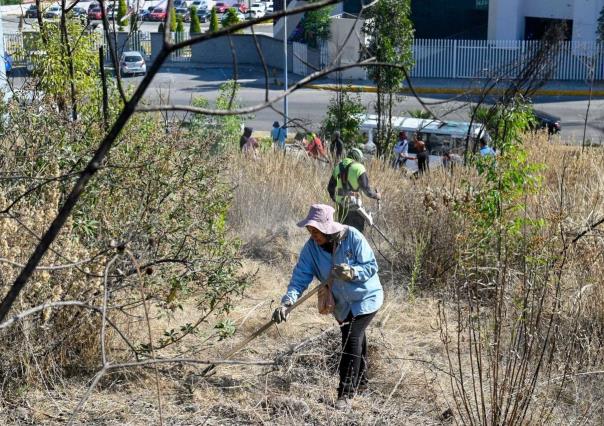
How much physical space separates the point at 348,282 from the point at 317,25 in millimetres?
26749

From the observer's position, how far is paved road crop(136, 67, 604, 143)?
2391cm

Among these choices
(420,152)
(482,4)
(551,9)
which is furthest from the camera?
(482,4)

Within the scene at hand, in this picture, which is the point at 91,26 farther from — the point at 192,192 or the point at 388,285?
the point at 388,285

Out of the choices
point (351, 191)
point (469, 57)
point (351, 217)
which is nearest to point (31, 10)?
point (351, 191)

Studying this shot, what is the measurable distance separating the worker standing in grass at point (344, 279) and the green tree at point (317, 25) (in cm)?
2608

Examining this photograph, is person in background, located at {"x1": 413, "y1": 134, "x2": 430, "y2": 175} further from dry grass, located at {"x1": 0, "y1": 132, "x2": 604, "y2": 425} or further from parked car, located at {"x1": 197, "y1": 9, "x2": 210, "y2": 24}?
parked car, located at {"x1": 197, "y1": 9, "x2": 210, "y2": 24}

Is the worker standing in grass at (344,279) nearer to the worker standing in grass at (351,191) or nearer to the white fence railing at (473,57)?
the worker standing in grass at (351,191)

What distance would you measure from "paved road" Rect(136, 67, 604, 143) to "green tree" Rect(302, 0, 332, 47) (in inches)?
77.7

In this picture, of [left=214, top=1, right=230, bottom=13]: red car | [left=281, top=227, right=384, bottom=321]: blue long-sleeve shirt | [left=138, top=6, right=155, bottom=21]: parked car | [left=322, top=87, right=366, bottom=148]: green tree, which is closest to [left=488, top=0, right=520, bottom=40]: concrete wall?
[left=322, top=87, right=366, bottom=148]: green tree

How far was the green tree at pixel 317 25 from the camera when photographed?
3125cm

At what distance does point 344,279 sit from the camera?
17.6 ft

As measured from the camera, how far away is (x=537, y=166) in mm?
7164

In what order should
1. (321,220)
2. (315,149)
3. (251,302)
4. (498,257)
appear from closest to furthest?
1. (498,257)
2. (321,220)
3. (251,302)
4. (315,149)

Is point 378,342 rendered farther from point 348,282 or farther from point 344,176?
point 344,176
